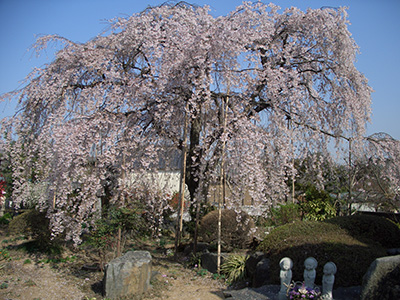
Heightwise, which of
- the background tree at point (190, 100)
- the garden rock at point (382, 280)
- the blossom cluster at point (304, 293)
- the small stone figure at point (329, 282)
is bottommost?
the blossom cluster at point (304, 293)

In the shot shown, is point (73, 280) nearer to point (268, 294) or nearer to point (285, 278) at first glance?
point (268, 294)

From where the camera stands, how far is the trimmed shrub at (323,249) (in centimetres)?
454

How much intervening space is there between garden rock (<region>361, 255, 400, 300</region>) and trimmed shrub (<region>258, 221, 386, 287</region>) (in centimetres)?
109

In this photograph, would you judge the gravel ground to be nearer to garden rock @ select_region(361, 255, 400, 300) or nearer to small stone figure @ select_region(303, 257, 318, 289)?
small stone figure @ select_region(303, 257, 318, 289)

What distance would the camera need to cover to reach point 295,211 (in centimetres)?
750

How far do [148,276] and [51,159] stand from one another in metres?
2.68

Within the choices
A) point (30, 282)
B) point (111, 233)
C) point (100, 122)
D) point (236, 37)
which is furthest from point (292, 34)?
point (30, 282)

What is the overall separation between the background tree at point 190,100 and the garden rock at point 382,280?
2.56 m

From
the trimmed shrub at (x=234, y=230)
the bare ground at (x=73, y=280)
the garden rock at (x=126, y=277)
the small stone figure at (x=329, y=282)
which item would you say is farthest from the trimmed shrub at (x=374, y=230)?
the garden rock at (x=126, y=277)

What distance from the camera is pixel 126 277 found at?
4883 mm

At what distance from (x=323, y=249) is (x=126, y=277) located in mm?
2819

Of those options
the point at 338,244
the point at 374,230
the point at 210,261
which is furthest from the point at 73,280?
the point at 374,230

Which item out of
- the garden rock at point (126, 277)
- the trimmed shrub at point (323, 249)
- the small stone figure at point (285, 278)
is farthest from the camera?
the garden rock at point (126, 277)

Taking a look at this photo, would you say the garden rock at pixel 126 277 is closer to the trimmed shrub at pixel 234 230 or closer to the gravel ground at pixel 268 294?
the gravel ground at pixel 268 294
